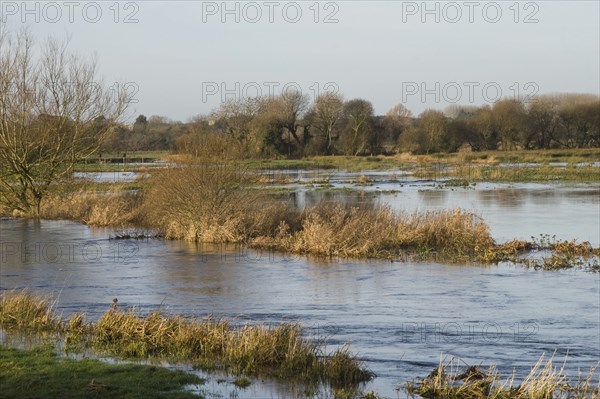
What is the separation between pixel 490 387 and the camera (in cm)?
1095

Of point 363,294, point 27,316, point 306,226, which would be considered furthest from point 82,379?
point 306,226

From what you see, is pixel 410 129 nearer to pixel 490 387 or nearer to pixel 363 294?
pixel 363 294

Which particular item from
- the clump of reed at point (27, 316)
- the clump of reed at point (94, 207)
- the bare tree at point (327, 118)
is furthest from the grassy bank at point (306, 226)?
the bare tree at point (327, 118)

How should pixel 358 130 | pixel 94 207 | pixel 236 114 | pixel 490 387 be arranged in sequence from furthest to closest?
pixel 358 130 → pixel 236 114 → pixel 94 207 → pixel 490 387

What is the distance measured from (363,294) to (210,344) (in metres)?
7.32

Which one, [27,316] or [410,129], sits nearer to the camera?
[27,316]

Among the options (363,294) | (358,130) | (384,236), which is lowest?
(363,294)

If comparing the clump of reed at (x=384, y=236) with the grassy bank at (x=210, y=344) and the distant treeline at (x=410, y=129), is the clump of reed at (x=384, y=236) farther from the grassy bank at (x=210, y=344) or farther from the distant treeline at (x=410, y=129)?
the distant treeline at (x=410, y=129)

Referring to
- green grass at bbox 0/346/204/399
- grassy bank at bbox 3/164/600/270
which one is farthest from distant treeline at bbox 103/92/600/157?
green grass at bbox 0/346/204/399

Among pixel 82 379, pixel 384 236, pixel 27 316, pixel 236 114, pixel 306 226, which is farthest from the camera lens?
pixel 236 114

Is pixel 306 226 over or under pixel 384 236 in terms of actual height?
over

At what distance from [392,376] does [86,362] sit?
463cm

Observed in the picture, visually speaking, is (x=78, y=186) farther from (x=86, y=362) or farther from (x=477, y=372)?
(x=477, y=372)

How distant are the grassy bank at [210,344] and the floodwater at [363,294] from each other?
0.61 m
